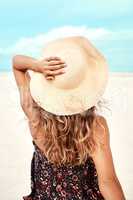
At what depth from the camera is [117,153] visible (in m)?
3.72

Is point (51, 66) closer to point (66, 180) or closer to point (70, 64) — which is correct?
point (70, 64)

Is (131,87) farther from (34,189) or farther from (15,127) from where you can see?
(34,189)

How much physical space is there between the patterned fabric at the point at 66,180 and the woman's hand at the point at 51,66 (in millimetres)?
201

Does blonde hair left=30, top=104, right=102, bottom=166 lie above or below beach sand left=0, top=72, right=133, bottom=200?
above

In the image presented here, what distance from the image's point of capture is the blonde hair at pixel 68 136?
1.67 m

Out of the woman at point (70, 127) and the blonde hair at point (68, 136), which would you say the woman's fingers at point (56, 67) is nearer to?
the woman at point (70, 127)

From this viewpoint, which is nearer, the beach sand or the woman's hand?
the woman's hand

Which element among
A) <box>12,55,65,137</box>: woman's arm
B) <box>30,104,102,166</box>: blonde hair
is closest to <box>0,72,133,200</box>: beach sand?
<box>12,55,65,137</box>: woman's arm

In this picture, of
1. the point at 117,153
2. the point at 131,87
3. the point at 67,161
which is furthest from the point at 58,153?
the point at 131,87

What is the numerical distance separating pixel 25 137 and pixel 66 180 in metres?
2.36

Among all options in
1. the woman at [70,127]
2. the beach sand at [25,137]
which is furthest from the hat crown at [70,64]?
the beach sand at [25,137]

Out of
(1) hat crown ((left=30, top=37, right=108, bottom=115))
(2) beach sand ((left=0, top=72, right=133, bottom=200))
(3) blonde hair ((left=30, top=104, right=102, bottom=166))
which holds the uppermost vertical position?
(1) hat crown ((left=30, top=37, right=108, bottom=115))

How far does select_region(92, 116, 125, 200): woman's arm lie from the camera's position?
1.63 m

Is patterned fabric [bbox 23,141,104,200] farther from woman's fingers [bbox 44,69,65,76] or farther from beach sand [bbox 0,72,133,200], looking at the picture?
beach sand [bbox 0,72,133,200]
